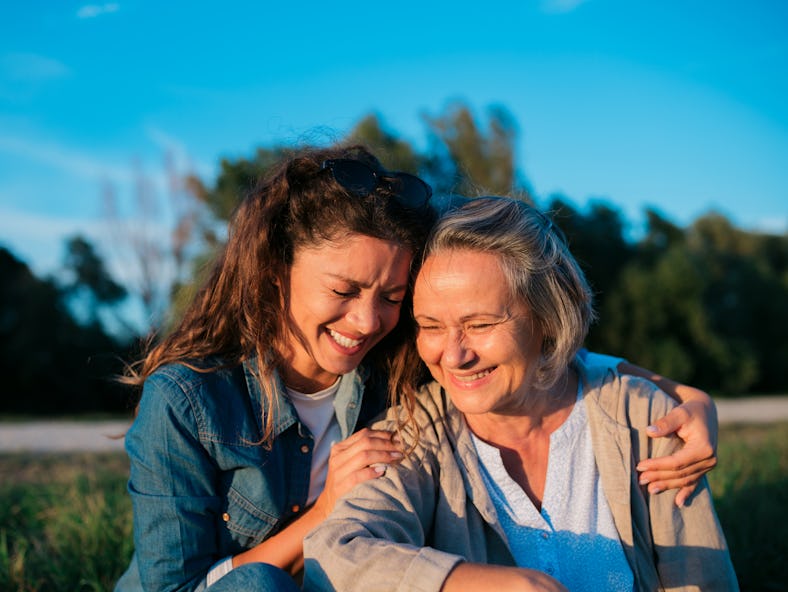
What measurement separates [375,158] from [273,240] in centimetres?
53

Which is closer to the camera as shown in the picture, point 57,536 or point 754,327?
point 57,536

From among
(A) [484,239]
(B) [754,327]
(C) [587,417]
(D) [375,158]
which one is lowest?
(B) [754,327]

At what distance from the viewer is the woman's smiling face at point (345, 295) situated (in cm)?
248

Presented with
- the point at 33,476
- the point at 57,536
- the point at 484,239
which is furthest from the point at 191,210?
the point at 484,239

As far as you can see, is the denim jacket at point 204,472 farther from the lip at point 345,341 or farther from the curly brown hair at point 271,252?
the lip at point 345,341

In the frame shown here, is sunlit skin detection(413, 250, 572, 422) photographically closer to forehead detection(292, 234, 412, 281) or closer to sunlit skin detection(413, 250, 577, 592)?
sunlit skin detection(413, 250, 577, 592)

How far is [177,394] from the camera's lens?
243cm

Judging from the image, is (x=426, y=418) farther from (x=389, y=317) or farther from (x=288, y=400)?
(x=288, y=400)

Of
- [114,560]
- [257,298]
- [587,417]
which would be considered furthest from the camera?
[114,560]

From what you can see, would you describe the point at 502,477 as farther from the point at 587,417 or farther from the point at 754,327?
the point at 754,327

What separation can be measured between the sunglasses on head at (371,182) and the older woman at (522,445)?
23 centimetres

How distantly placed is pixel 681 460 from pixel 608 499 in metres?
0.27

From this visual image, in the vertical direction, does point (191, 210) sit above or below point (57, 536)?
above

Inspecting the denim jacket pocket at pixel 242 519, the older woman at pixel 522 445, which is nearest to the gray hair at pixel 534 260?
the older woman at pixel 522 445
